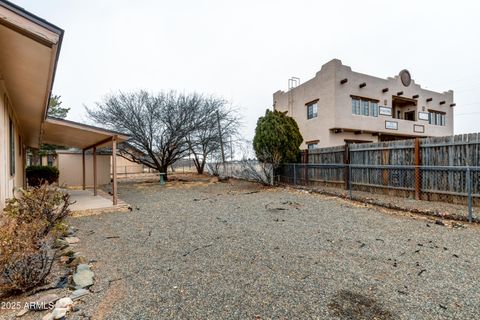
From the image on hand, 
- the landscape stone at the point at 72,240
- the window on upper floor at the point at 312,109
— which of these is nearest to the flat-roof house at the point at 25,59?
the landscape stone at the point at 72,240

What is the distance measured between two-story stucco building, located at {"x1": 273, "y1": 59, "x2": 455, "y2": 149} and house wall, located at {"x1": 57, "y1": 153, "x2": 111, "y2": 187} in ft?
46.5

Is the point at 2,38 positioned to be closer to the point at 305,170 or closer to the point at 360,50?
the point at 305,170

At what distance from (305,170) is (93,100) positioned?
48.1 feet

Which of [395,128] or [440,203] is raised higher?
[395,128]

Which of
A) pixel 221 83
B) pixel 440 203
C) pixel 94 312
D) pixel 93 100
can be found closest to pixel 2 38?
pixel 94 312

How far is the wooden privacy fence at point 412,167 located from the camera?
6.03 meters

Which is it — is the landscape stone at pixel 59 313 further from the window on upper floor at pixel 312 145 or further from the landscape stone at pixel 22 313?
the window on upper floor at pixel 312 145

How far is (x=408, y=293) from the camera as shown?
235 cm

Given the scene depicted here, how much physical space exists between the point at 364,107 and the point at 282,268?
14.5 m

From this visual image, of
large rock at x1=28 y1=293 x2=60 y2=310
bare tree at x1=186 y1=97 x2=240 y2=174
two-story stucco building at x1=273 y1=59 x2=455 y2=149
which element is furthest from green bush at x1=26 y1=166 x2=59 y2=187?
two-story stucco building at x1=273 y1=59 x2=455 y2=149

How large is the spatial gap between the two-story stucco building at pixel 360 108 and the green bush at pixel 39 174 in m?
16.4

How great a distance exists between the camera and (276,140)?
36.6 feet

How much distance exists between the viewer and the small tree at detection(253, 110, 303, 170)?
11.2 metres

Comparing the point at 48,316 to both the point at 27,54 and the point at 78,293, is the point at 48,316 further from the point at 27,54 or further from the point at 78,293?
the point at 27,54
